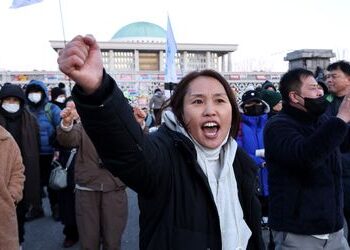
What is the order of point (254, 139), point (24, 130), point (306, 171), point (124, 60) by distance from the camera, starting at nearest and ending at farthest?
point (306, 171) < point (254, 139) < point (24, 130) < point (124, 60)

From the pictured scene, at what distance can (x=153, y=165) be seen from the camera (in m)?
1.49

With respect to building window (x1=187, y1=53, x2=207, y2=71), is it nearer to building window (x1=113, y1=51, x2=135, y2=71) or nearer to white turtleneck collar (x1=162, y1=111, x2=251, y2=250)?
building window (x1=113, y1=51, x2=135, y2=71)

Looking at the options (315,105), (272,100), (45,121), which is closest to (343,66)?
(272,100)

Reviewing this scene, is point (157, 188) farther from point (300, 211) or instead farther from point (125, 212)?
point (125, 212)

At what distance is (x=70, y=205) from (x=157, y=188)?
377cm

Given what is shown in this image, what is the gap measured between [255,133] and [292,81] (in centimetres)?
192

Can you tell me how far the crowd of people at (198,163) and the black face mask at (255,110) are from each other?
0.02 metres

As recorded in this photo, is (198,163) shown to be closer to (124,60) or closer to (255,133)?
(255,133)

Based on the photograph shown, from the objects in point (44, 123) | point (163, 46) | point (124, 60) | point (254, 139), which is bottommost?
point (254, 139)

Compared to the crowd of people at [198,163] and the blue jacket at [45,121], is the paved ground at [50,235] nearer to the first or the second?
the crowd of people at [198,163]

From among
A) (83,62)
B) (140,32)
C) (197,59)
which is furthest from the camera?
(140,32)

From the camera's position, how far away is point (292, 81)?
2.90 metres

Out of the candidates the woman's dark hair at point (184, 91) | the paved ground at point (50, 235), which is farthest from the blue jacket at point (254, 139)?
the woman's dark hair at point (184, 91)

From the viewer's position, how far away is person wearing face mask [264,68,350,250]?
2.48 metres
